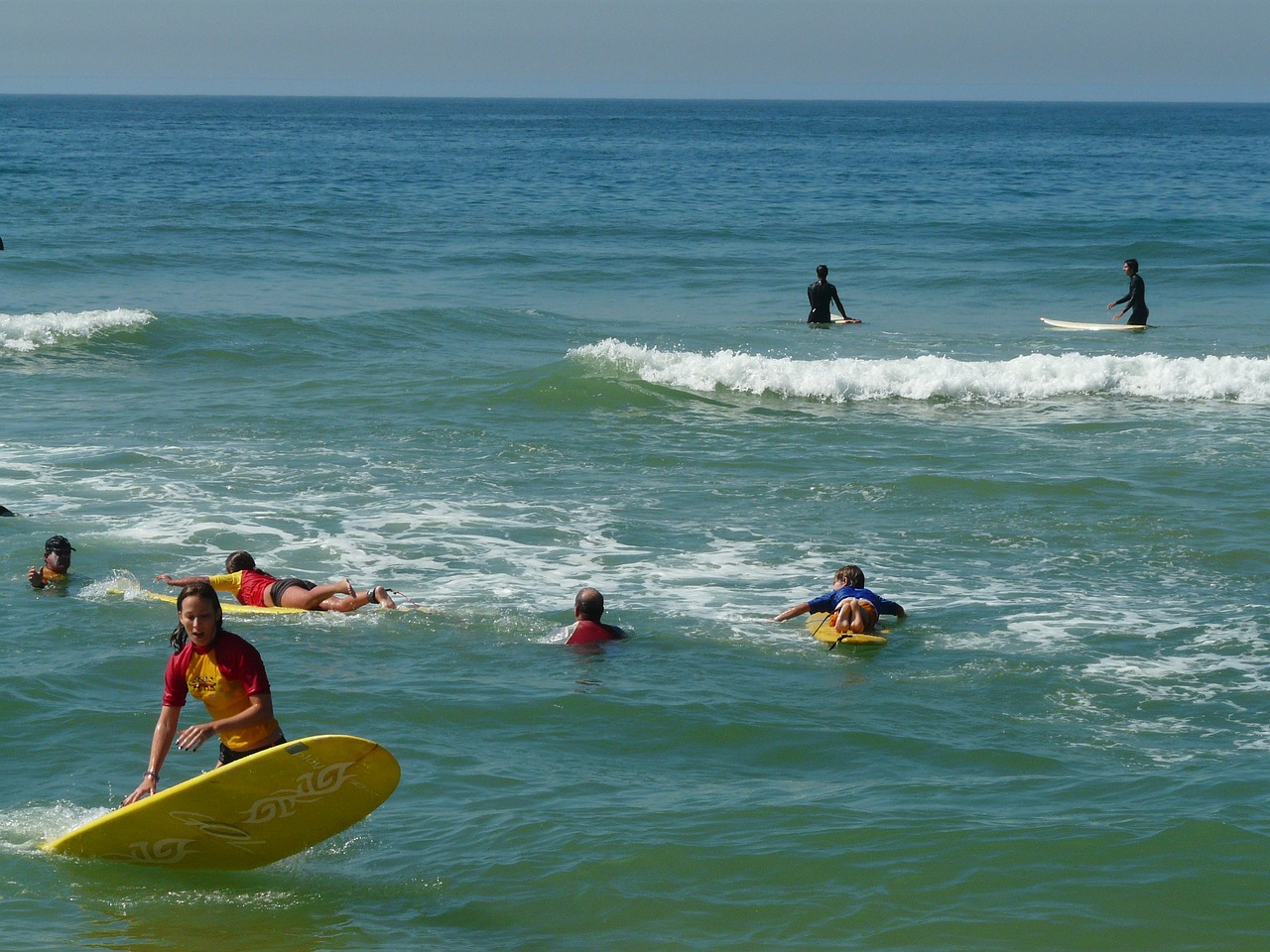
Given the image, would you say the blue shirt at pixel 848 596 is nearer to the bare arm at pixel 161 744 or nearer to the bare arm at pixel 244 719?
the bare arm at pixel 244 719

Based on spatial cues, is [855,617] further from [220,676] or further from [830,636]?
[220,676]

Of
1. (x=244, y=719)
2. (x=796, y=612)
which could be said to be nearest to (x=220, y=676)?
(x=244, y=719)

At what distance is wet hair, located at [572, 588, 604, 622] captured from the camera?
1059cm

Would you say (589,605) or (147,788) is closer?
(147,788)

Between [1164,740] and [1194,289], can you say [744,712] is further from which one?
[1194,289]

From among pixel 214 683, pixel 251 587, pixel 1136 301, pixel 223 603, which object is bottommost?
pixel 223 603

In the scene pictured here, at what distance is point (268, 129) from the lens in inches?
4628

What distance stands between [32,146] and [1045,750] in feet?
274

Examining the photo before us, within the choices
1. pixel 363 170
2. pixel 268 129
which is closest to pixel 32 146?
pixel 363 170

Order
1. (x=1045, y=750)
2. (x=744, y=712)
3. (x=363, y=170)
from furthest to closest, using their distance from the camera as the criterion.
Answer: (x=363, y=170), (x=744, y=712), (x=1045, y=750)

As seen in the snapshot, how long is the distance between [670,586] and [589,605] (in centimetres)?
184

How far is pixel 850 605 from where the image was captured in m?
10.7

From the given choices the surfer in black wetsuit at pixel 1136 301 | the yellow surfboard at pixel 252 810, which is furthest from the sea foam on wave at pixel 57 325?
the yellow surfboard at pixel 252 810

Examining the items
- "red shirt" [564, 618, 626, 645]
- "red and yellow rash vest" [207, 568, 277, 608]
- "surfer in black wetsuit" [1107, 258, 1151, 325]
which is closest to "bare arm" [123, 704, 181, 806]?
"red shirt" [564, 618, 626, 645]
